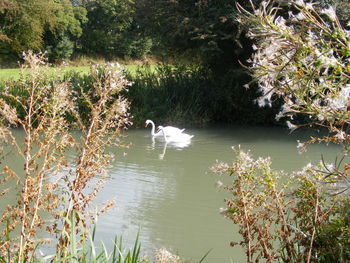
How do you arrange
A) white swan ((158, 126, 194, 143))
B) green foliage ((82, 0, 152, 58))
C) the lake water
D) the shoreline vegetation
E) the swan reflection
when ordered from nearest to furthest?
the shoreline vegetation
the lake water
the swan reflection
white swan ((158, 126, 194, 143))
green foliage ((82, 0, 152, 58))

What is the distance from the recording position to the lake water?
18.8 ft

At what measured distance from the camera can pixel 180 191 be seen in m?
8.02

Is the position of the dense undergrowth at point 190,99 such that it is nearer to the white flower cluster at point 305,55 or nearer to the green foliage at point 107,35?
the white flower cluster at point 305,55

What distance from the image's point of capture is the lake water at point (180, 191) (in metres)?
5.72

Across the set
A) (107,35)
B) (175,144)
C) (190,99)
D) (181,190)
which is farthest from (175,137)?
(107,35)

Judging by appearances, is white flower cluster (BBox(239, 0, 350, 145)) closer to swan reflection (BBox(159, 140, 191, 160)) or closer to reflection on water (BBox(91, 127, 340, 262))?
reflection on water (BBox(91, 127, 340, 262))

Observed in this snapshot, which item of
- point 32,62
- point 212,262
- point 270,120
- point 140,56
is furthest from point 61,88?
point 140,56

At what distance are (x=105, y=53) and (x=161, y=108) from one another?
28364 mm

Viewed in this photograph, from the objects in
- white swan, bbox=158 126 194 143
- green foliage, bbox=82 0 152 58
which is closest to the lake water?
white swan, bbox=158 126 194 143

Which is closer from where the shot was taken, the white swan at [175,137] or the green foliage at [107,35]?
the white swan at [175,137]

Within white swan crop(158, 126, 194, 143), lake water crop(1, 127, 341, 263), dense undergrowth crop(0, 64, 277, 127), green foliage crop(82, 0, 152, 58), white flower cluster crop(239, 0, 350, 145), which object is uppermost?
green foliage crop(82, 0, 152, 58)

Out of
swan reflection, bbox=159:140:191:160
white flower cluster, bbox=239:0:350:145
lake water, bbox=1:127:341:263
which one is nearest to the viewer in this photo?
white flower cluster, bbox=239:0:350:145

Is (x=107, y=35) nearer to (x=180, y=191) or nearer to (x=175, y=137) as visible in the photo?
(x=175, y=137)

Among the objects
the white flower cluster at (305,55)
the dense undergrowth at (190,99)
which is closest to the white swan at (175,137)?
the dense undergrowth at (190,99)
